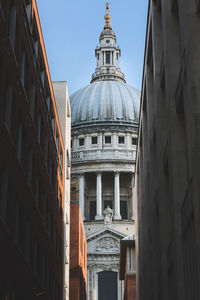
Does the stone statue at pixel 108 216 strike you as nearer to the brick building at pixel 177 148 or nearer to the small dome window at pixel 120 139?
the small dome window at pixel 120 139

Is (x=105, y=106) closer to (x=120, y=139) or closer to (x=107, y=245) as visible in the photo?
(x=120, y=139)

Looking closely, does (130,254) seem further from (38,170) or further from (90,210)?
(90,210)

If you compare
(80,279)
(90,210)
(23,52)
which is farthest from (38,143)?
(90,210)

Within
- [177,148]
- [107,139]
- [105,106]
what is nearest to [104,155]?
[107,139]

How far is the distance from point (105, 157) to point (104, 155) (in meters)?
0.74

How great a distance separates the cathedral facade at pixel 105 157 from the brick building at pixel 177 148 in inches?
2829

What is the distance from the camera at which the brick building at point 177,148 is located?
17.8 m

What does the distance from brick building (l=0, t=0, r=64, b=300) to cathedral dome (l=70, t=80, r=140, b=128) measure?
78.2m

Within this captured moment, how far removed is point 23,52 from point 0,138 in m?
7.34

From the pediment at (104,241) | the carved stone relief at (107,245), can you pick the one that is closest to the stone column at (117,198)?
the pediment at (104,241)

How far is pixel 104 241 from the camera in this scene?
99375 millimetres

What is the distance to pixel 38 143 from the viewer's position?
33.8 m

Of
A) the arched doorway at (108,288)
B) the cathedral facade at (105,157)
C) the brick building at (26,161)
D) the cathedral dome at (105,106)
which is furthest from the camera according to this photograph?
the cathedral dome at (105,106)

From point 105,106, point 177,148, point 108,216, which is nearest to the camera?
point 177,148
